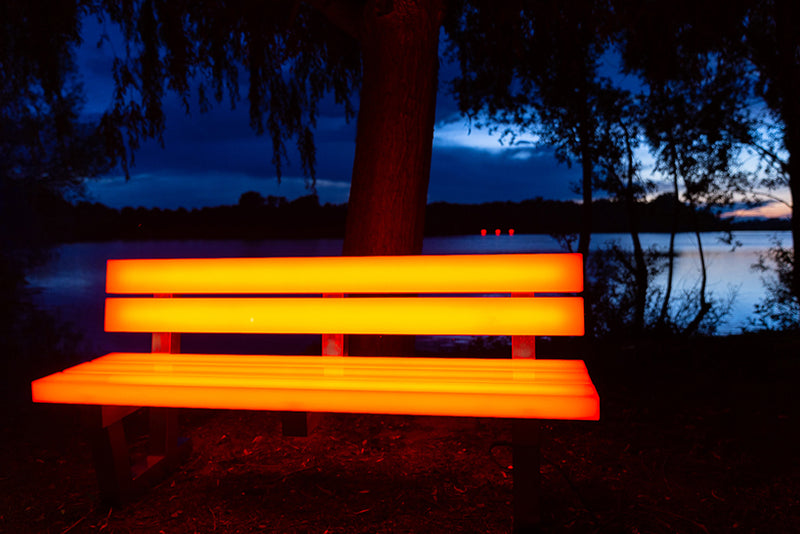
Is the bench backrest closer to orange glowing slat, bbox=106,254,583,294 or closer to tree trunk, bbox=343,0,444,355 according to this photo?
orange glowing slat, bbox=106,254,583,294

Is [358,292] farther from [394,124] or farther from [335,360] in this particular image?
[394,124]

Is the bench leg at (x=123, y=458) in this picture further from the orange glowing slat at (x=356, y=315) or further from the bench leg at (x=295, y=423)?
the bench leg at (x=295, y=423)

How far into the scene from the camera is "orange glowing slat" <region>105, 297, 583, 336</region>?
246cm

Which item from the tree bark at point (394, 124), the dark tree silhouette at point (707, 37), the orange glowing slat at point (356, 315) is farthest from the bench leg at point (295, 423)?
the dark tree silhouette at point (707, 37)

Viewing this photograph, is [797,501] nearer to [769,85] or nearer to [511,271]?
[511,271]

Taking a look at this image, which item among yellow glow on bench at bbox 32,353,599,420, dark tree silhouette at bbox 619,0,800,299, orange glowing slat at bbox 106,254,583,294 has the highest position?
dark tree silhouette at bbox 619,0,800,299

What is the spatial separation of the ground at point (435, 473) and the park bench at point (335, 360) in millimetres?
290

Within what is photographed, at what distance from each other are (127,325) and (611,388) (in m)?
2.96

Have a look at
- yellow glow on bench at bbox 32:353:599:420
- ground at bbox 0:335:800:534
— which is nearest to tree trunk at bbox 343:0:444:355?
ground at bbox 0:335:800:534

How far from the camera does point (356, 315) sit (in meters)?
2.65

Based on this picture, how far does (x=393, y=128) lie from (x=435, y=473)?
1899 mm

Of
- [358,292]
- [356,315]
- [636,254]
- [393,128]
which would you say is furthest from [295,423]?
[636,254]

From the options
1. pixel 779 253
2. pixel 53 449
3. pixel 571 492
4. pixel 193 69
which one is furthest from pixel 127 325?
pixel 779 253

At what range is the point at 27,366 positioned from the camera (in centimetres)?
568
